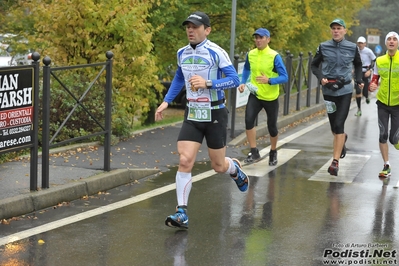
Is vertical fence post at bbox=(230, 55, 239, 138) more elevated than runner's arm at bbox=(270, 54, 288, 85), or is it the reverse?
runner's arm at bbox=(270, 54, 288, 85)

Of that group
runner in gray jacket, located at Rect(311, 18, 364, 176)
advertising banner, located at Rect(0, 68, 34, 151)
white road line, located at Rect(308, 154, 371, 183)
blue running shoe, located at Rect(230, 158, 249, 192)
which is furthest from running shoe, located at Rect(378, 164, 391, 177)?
advertising banner, located at Rect(0, 68, 34, 151)

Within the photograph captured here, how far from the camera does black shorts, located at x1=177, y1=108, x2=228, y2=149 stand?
7.64 meters

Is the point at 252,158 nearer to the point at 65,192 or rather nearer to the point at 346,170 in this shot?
the point at 346,170

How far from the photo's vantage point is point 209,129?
769 cm

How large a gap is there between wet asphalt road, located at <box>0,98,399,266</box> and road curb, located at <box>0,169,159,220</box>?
0.13m

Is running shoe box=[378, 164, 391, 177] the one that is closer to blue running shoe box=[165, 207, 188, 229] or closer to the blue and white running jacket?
the blue and white running jacket

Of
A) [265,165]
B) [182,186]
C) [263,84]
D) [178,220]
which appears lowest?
[265,165]

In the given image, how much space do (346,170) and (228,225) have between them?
396 centimetres

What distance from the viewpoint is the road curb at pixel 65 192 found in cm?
780

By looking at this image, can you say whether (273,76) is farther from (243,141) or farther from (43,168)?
(43,168)

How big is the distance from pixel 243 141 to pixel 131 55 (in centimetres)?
238

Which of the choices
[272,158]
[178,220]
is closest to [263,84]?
[272,158]

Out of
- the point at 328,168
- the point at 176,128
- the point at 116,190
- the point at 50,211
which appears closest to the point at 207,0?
the point at 176,128

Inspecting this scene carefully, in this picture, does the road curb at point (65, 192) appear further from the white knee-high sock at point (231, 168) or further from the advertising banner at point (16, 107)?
the white knee-high sock at point (231, 168)
